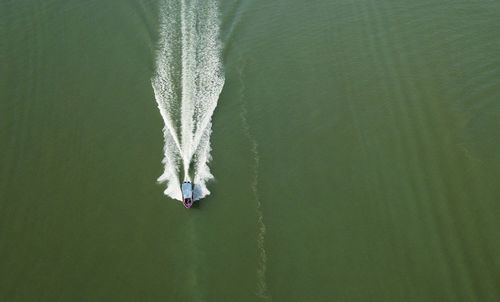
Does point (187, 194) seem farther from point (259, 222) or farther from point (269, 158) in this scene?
point (269, 158)

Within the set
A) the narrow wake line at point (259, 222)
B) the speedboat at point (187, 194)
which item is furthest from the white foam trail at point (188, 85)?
the narrow wake line at point (259, 222)

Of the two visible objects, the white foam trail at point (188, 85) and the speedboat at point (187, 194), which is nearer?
the speedboat at point (187, 194)

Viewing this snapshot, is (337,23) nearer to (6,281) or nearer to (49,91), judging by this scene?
(49,91)

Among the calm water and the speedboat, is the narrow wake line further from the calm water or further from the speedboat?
the speedboat

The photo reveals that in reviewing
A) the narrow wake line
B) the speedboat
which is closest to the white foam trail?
the speedboat

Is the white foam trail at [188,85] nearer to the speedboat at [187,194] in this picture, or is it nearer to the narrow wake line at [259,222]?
the speedboat at [187,194]

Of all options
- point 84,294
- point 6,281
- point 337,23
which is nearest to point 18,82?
point 6,281
